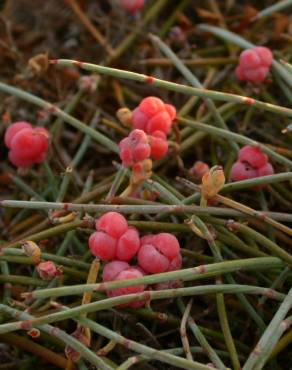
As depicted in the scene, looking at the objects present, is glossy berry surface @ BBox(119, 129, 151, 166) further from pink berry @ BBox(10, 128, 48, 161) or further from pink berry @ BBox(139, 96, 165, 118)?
pink berry @ BBox(10, 128, 48, 161)

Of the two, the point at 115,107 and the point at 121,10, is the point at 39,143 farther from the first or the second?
the point at 121,10

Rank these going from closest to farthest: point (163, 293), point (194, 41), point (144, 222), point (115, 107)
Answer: point (163, 293) < point (144, 222) < point (115, 107) < point (194, 41)

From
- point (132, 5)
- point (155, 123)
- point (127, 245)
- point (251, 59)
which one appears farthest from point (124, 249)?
point (132, 5)

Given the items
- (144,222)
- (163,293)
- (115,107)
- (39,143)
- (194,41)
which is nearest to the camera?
(163,293)

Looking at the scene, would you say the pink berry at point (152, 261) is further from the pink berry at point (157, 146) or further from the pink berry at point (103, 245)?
the pink berry at point (157, 146)

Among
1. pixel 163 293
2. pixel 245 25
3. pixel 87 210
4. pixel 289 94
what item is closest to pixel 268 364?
pixel 163 293

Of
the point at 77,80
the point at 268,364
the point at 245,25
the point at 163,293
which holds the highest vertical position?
the point at 245,25
